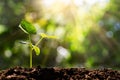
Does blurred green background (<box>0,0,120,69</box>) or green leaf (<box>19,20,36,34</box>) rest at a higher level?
blurred green background (<box>0,0,120,69</box>)

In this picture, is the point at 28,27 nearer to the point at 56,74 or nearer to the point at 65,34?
the point at 56,74

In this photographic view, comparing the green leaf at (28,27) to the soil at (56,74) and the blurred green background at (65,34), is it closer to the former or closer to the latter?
the soil at (56,74)

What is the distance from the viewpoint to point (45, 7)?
5508 mm

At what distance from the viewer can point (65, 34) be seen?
14.5 feet

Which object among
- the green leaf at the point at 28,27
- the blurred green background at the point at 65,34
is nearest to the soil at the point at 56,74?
the green leaf at the point at 28,27

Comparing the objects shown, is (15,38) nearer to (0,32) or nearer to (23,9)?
(0,32)

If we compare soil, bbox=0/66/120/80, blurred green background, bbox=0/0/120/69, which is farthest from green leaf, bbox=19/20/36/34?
blurred green background, bbox=0/0/120/69

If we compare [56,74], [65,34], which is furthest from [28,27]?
[65,34]

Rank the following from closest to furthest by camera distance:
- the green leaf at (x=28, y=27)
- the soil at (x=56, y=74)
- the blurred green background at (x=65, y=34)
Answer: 1. the soil at (x=56, y=74)
2. the green leaf at (x=28, y=27)
3. the blurred green background at (x=65, y=34)

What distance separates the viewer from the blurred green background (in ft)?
14.4

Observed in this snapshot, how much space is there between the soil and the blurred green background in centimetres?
298

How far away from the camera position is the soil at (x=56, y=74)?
37.1 inches

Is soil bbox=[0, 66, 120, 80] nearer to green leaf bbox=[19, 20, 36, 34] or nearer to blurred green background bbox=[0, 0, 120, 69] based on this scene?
green leaf bbox=[19, 20, 36, 34]

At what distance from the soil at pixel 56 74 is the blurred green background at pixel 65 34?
2.98m
